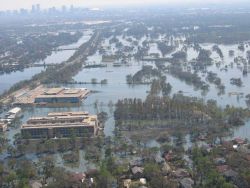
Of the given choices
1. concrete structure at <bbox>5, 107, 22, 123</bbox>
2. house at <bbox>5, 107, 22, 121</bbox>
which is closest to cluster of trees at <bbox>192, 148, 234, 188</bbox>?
concrete structure at <bbox>5, 107, 22, 123</bbox>

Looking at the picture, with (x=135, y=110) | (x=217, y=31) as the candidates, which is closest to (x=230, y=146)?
(x=135, y=110)

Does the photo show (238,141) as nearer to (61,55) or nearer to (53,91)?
(53,91)

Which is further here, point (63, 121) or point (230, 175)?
point (63, 121)

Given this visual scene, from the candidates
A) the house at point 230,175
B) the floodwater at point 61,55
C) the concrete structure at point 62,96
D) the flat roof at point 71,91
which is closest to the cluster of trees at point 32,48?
the floodwater at point 61,55

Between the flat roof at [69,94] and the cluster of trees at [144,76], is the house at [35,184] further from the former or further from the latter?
the cluster of trees at [144,76]

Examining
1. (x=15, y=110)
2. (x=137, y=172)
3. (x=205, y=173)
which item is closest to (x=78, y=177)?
(x=137, y=172)

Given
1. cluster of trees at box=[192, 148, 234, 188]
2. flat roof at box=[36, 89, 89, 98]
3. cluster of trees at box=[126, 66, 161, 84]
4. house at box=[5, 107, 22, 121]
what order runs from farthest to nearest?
cluster of trees at box=[126, 66, 161, 84]
flat roof at box=[36, 89, 89, 98]
house at box=[5, 107, 22, 121]
cluster of trees at box=[192, 148, 234, 188]

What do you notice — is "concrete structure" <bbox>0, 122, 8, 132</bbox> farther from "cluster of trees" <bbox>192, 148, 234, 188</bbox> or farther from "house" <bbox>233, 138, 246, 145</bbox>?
"house" <bbox>233, 138, 246, 145</bbox>
